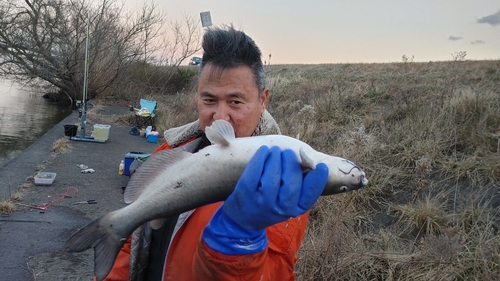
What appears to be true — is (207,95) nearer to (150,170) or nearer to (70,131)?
(150,170)

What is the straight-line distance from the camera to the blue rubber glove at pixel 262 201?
1683mm

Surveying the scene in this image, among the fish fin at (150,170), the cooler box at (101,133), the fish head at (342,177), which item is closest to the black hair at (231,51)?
the fish fin at (150,170)

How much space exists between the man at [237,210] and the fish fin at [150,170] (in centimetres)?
21

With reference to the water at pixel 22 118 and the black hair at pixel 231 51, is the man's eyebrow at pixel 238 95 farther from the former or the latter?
the water at pixel 22 118

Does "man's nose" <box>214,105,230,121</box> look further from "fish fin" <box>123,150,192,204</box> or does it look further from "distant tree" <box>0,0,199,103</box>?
"distant tree" <box>0,0,199,103</box>

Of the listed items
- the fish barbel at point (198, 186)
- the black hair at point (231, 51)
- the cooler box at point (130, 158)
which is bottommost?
the cooler box at point (130, 158)

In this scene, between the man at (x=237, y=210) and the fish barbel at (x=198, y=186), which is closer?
the man at (x=237, y=210)

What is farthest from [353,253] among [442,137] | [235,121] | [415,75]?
[415,75]

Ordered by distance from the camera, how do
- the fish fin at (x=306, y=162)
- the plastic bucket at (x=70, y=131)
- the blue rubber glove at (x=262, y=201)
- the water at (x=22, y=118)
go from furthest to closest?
the water at (x=22, y=118) < the plastic bucket at (x=70, y=131) < the fish fin at (x=306, y=162) < the blue rubber glove at (x=262, y=201)

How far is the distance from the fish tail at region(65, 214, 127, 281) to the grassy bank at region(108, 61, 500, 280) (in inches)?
85.8

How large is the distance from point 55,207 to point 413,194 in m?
5.28

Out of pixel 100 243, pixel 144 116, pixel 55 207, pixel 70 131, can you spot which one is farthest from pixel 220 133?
pixel 144 116

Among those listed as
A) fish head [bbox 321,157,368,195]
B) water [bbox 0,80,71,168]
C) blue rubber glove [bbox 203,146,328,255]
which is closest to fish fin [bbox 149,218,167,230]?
blue rubber glove [bbox 203,146,328,255]

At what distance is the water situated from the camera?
36.9 feet
